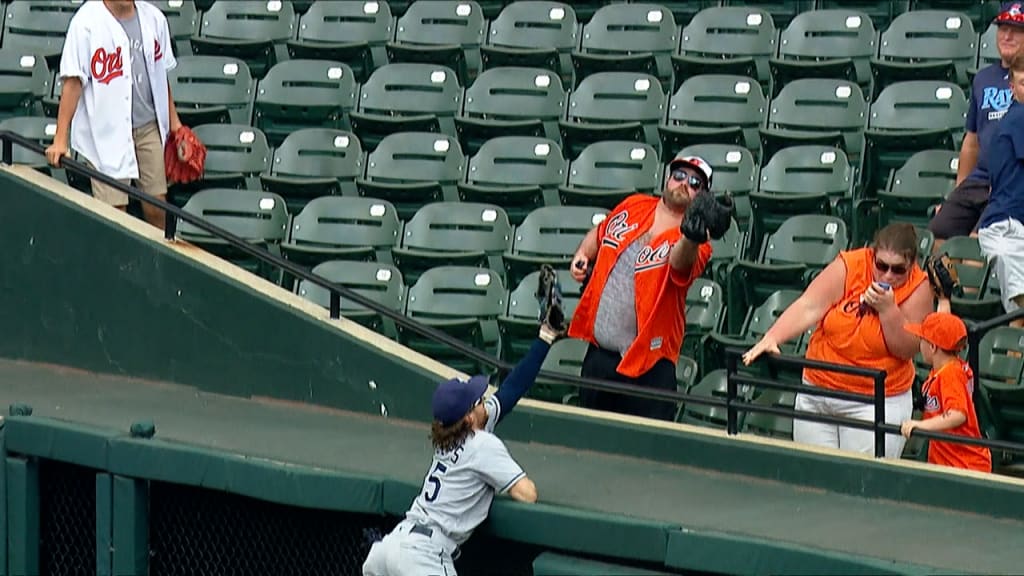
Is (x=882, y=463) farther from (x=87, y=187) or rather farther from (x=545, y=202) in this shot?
(x=87, y=187)

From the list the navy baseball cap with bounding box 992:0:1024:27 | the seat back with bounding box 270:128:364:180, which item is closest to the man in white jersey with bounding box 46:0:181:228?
the seat back with bounding box 270:128:364:180

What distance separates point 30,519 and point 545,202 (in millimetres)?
3556

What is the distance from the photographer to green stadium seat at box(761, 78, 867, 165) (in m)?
10.5

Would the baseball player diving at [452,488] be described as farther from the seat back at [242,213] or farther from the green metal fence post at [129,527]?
the seat back at [242,213]

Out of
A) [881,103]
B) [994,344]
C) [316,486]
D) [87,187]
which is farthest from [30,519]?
[881,103]

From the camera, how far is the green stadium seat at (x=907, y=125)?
33.7 feet

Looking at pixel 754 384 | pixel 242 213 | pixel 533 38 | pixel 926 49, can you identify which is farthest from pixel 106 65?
pixel 926 49

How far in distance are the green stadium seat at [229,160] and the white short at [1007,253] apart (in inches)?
171

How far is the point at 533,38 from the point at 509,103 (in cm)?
88

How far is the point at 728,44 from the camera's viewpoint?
1146 cm

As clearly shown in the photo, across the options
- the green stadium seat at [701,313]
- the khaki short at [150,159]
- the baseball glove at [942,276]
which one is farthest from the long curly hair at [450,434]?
the khaki short at [150,159]

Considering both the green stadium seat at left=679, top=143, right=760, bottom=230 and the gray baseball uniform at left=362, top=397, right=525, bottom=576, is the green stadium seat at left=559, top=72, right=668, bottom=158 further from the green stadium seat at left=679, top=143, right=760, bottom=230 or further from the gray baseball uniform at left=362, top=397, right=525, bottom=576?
the gray baseball uniform at left=362, top=397, right=525, bottom=576

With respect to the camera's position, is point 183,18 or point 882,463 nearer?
point 882,463

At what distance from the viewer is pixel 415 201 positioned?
35.0 ft
